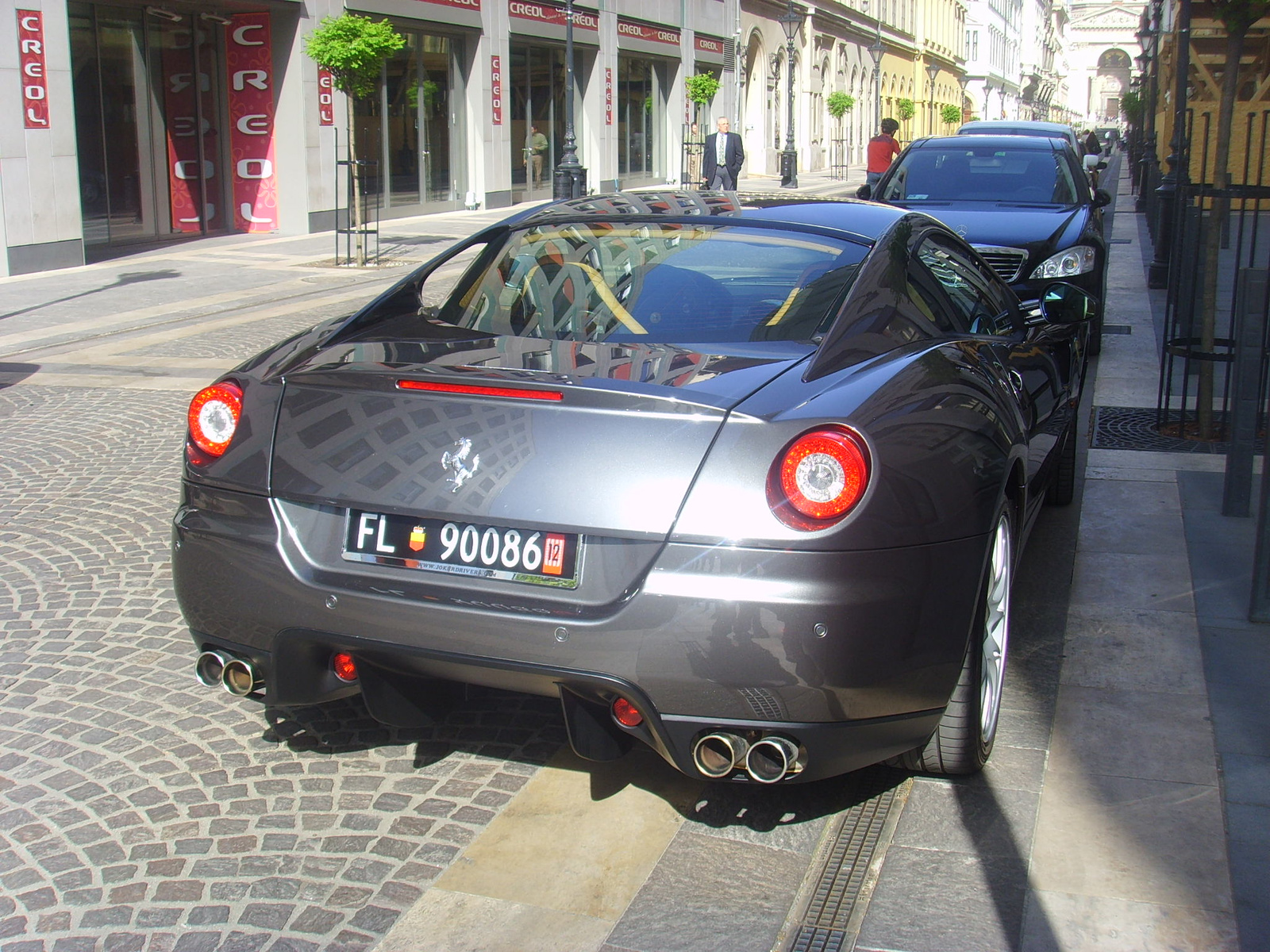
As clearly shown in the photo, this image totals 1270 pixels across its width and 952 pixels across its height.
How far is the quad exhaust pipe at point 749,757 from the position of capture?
279 cm

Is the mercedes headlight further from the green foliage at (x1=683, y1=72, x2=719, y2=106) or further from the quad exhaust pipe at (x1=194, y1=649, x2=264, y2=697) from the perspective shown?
the green foliage at (x1=683, y1=72, x2=719, y2=106)

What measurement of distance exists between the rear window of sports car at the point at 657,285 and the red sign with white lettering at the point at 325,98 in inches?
751

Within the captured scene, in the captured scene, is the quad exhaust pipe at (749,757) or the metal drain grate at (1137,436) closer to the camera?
the quad exhaust pipe at (749,757)

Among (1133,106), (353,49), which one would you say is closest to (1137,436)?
(353,49)

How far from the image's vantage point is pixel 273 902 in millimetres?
2807

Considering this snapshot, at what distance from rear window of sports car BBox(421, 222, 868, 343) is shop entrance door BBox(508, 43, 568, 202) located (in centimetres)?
2603

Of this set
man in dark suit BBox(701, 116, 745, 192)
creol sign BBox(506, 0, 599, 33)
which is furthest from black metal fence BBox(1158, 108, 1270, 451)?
creol sign BBox(506, 0, 599, 33)

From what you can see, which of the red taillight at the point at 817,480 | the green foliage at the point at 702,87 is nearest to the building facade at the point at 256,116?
the green foliage at the point at 702,87

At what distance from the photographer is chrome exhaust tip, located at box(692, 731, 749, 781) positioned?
2789 millimetres

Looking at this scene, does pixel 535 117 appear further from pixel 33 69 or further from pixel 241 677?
pixel 241 677

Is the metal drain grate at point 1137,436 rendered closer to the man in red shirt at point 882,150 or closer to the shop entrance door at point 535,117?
the man in red shirt at point 882,150

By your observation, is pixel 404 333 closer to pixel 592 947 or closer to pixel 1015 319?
pixel 592 947

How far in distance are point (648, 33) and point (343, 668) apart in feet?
114

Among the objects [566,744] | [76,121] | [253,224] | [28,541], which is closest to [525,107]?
[253,224]
